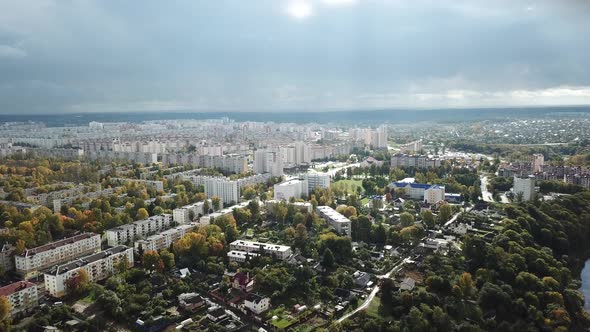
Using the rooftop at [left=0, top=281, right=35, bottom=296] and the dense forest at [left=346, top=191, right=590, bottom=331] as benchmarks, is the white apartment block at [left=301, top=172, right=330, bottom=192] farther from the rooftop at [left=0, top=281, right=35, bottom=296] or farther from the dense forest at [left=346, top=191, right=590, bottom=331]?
the rooftop at [left=0, top=281, right=35, bottom=296]

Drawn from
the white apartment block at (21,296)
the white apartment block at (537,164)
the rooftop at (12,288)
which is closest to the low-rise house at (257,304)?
the white apartment block at (21,296)

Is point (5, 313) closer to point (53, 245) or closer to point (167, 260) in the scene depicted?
point (53, 245)

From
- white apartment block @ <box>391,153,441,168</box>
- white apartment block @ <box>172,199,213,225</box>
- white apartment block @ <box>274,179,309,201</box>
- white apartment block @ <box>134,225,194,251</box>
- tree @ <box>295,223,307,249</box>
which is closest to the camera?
white apartment block @ <box>134,225,194,251</box>

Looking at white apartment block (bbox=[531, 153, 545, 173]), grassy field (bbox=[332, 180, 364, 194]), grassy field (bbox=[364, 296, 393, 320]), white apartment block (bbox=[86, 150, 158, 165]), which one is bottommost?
grassy field (bbox=[364, 296, 393, 320])

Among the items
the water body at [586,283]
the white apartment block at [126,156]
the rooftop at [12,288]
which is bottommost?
the water body at [586,283]

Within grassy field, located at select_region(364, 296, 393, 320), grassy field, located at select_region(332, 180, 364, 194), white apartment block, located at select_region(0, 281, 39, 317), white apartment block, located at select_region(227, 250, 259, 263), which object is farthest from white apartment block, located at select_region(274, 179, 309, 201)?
white apartment block, located at select_region(0, 281, 39, 317)

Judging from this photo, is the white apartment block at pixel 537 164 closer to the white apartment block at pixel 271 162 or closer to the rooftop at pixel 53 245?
the white apartment block at pixel 271 162
